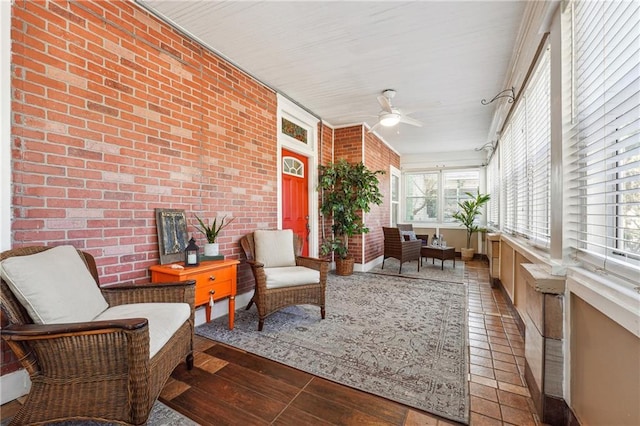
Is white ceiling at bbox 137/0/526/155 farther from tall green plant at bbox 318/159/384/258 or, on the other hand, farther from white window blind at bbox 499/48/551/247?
tall green plant at bbox 318/159/384/258

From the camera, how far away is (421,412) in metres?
1.50

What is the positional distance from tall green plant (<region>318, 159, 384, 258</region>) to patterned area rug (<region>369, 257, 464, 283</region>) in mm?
1019

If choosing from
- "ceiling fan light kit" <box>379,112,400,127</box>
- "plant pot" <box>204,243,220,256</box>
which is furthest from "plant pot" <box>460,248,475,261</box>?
"plant pot" <box>204,243,220,256</box>

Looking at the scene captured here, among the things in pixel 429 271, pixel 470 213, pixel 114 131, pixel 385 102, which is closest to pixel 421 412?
pixel 114 131

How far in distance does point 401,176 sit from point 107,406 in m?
7.58

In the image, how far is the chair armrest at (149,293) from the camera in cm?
178

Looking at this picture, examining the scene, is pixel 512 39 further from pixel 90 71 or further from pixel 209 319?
pixel 209 319

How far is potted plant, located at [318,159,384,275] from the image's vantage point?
4.59 metres

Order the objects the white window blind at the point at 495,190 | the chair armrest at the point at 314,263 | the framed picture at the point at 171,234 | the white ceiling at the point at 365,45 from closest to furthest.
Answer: the white ceiling at the point at 365,45, the framed picture at the point at 171,234, the chair armrest at the point at 314,263, the white window blind at the point at 495,190

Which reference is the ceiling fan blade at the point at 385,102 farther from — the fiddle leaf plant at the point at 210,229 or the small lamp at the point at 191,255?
the small lamp at the point at 191,255

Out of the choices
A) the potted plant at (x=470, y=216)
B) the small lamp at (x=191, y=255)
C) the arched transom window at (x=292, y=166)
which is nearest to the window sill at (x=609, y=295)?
the small lamp at (x=191, y=255)

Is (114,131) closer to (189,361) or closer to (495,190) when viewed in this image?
(189,361)

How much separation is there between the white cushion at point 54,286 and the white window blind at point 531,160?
302 cm

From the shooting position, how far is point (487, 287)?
4121 mm
